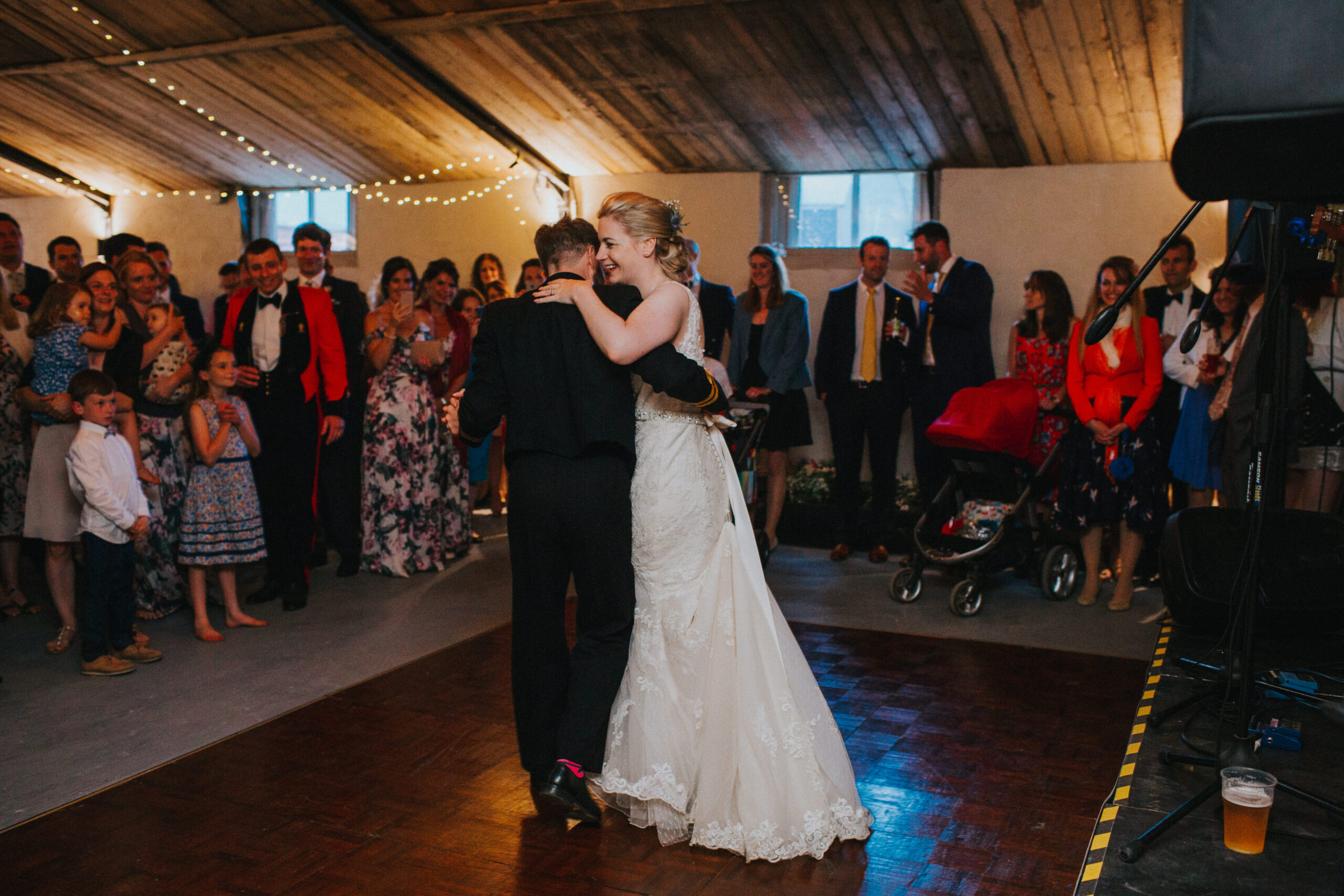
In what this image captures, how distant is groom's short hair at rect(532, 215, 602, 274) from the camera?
2777 millimetres

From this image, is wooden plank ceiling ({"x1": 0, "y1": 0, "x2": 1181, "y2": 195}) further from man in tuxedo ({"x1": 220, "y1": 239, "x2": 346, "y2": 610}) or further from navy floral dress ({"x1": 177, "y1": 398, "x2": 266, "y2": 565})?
navy floral dress ({"x1": 177, "y1": 398, "x2": 266, "y2": 565})

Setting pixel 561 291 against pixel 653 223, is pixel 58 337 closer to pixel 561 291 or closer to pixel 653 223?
pixel 561 291

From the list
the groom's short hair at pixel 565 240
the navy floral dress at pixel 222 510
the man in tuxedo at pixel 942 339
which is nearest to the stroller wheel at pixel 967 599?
the man in tuxedo at pixel 942 339

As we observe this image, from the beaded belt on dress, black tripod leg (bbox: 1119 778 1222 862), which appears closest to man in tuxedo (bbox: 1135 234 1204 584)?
black tripod leg (bbox: 1119 778 1222 862)

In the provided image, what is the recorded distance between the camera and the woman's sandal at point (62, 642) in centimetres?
433

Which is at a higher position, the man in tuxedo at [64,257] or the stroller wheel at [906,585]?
the man in tuxedo at [64,257]

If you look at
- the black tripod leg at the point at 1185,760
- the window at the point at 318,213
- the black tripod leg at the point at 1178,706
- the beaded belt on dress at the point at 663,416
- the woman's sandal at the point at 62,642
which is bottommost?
the woman's sandal at the point at 62,642

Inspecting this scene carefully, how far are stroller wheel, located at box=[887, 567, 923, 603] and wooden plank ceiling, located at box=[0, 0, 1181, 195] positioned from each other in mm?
3114

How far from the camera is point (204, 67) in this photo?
797 centimetres

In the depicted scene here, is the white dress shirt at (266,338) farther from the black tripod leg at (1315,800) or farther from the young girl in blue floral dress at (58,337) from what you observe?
the black tripod leg at (1315,800)

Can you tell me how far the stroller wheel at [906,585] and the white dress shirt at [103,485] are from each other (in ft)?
11.5

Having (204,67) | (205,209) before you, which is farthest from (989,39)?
(205,209)

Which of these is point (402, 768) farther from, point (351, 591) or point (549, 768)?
point (351, 591)

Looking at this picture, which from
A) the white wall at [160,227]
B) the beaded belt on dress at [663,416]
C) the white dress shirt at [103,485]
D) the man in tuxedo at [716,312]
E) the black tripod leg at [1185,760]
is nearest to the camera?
the beaded belt on dress at [663,416]
